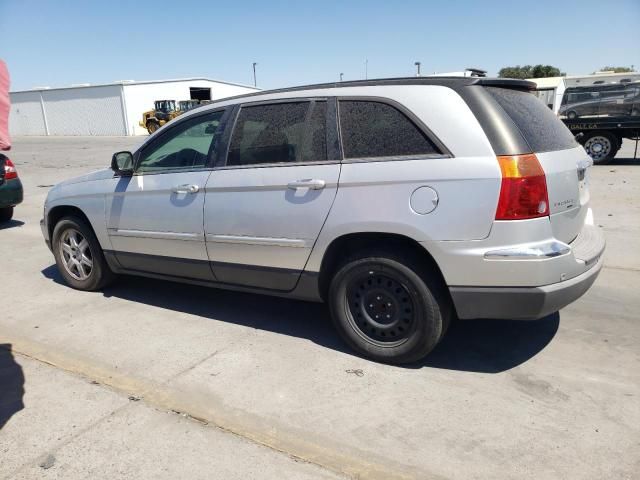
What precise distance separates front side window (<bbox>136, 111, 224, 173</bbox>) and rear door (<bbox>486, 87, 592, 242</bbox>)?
218 centimetres

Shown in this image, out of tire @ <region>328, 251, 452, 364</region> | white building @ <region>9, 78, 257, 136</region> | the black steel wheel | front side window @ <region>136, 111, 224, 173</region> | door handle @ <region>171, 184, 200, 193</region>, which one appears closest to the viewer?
tire @ <region>328, 251, 452, 364</region>

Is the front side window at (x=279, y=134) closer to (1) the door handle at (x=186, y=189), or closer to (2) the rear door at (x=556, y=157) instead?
(1) the door handle at (x=186, y=189)

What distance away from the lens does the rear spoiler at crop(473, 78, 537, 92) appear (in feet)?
10.4

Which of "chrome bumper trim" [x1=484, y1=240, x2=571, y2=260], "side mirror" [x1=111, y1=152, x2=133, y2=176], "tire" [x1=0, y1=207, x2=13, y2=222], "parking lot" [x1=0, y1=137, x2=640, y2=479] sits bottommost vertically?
"parking lot" [x1=0, y1=137, x2=640, y2=479]

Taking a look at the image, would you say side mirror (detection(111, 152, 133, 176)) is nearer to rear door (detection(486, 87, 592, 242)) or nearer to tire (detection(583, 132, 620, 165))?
rear door (detection(486, 87, 592, 242))

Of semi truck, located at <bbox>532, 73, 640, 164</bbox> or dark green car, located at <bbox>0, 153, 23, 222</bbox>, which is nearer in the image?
dark green car, located at <bbox>0, 153, 23, 222</bbox>

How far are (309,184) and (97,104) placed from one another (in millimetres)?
47541

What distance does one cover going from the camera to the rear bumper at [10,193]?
27.1ft

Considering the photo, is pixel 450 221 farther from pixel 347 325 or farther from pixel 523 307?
pixel 347 325

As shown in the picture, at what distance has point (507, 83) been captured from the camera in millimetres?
3314

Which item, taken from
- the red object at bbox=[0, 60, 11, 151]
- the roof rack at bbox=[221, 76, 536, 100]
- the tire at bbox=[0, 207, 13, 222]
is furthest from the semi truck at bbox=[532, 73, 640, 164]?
the red object at bbox=[0, 60, 11, 151]

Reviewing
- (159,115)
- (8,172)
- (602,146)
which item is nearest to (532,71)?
(159,115)

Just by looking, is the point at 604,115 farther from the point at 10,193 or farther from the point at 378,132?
the point at 10,193

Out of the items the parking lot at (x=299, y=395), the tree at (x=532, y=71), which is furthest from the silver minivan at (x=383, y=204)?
the tree at (x=532, y=71)
